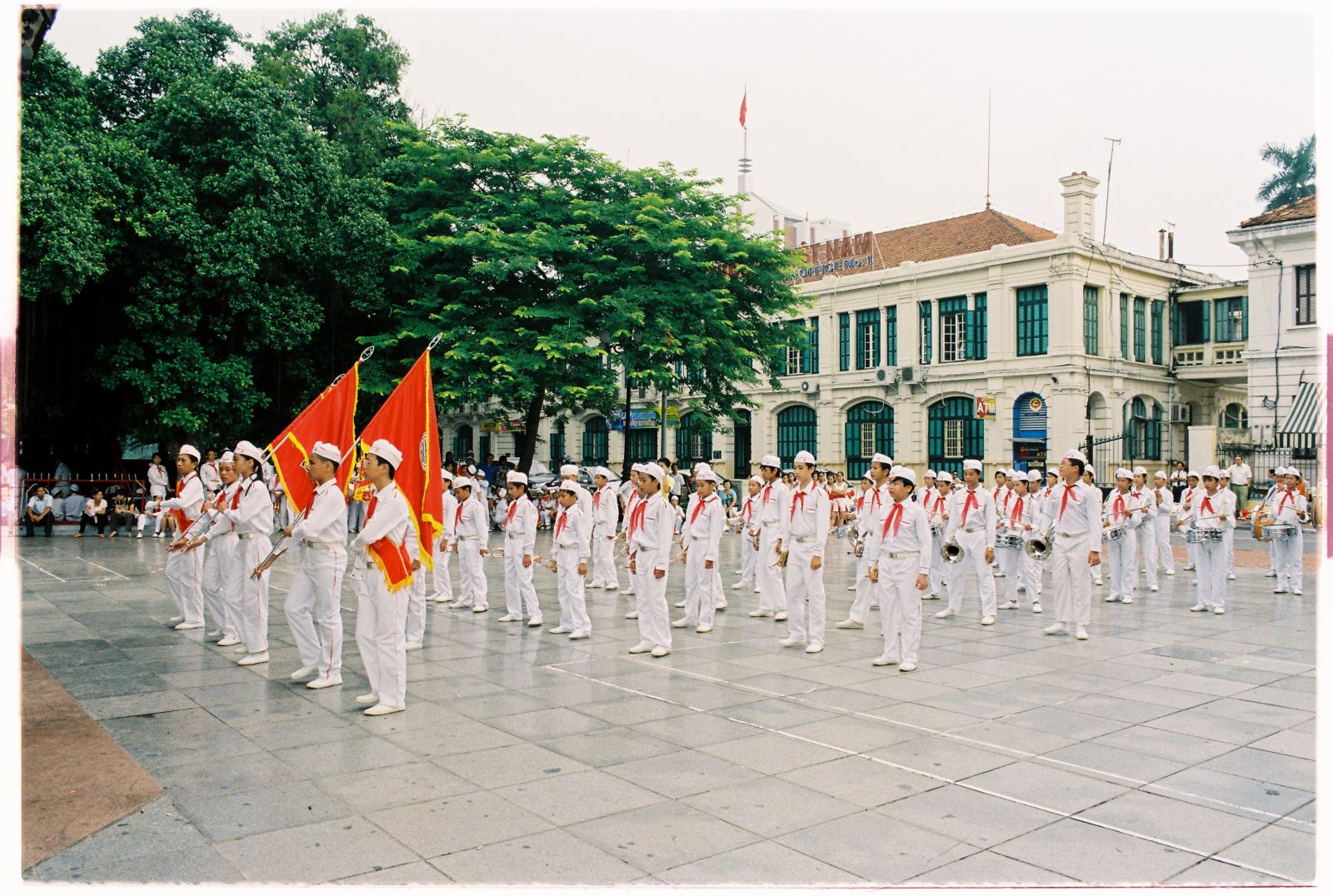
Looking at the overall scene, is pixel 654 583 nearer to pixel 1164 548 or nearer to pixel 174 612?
pixel 174 612

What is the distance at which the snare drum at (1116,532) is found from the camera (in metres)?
14.9

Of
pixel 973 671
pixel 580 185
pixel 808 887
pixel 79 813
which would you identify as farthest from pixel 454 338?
pixel 808 887

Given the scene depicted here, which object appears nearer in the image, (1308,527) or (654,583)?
(654,583)

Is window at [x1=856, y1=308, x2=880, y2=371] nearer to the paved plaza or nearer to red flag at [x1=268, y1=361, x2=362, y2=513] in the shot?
the paved plaza

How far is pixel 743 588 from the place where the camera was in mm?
16281

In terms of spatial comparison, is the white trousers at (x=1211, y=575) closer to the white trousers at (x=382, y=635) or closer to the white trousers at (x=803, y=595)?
the white trousers at (x=803, y=595)

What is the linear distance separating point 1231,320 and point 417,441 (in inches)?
1460

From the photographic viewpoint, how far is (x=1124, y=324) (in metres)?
37.2

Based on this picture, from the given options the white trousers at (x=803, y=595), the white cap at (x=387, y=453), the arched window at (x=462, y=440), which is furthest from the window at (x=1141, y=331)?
the white cap at (x=387, y=453)

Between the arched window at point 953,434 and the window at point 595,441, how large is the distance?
54.6 ft

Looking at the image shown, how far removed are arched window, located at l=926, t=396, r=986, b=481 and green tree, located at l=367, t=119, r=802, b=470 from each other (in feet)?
46.3

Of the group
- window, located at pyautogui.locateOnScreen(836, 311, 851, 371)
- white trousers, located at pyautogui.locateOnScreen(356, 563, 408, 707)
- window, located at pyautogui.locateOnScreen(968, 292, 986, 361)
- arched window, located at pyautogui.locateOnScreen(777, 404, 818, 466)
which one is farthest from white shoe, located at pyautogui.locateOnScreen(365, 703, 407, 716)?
window, located at pyautogui.locateOnScreen(836, 311, 851, 371)

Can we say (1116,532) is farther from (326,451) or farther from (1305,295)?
(1305,295)

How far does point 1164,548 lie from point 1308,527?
1394cm
